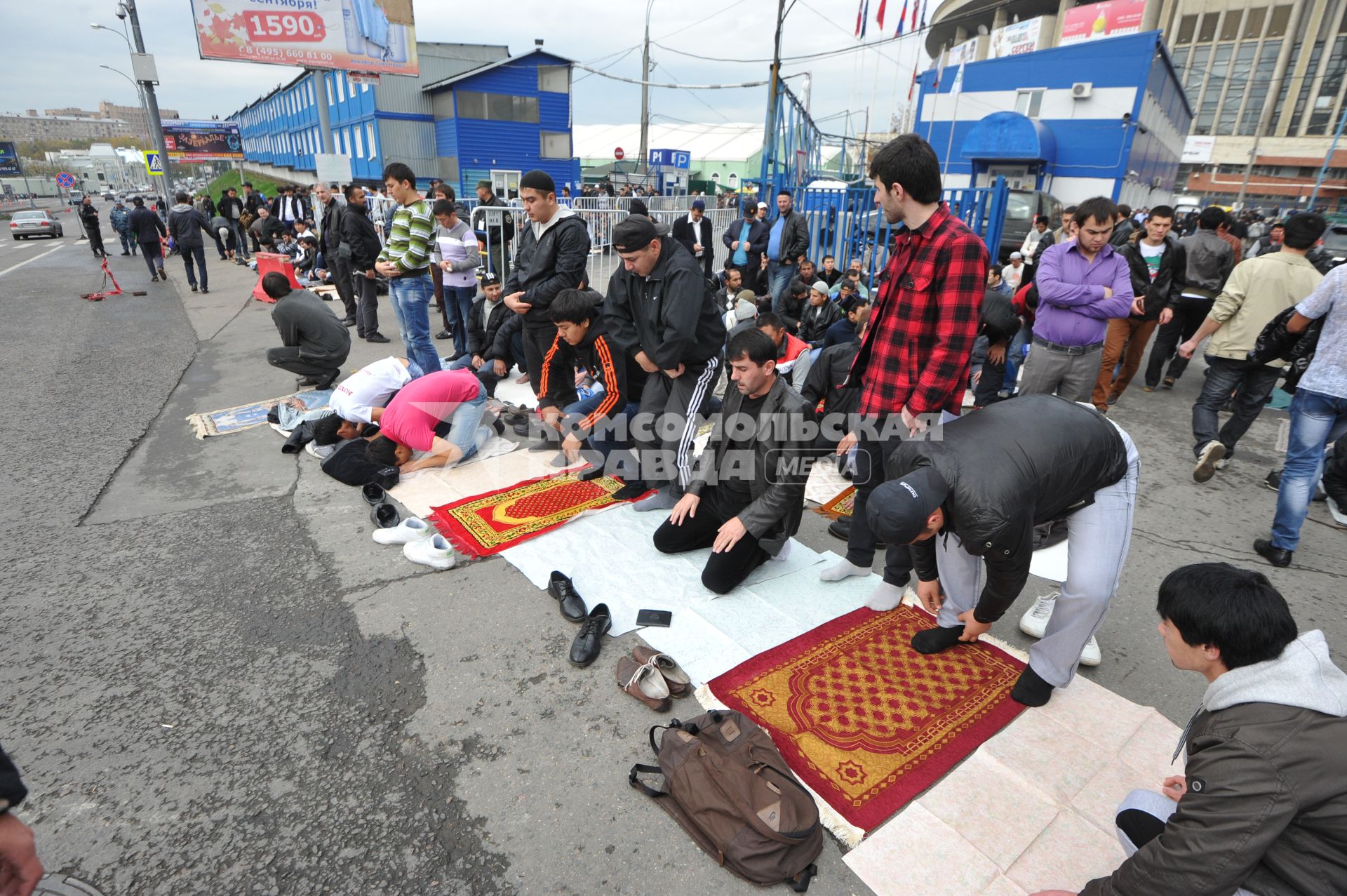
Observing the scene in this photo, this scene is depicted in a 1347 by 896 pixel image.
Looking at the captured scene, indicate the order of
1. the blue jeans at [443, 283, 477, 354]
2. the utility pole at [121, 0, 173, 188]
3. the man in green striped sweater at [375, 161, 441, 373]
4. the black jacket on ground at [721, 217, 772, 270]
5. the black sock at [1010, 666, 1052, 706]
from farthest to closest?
the utility pole at [121, 0, 173, 188], the black jacket on ground at [721, 217, 772, 270], the blue jeans at [443, 283, 477, 354], the man in green striped sweater at [375, 161, 441, 373], the black sock at [1010, 666, 1052, 706]

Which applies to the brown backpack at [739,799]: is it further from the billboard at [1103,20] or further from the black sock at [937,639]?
the billboard at [1103,20]

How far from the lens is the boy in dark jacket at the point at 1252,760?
1354mm

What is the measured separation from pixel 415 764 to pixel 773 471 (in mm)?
2045

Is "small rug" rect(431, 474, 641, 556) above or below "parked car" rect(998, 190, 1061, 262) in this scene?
below

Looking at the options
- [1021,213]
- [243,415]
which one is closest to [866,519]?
[243,415]

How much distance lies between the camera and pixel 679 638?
3.17m

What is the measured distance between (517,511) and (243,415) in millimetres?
3459

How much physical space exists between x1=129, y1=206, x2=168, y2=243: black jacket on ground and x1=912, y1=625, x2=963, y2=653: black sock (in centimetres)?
1640

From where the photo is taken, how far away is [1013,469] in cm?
223

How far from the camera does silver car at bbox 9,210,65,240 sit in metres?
24.4

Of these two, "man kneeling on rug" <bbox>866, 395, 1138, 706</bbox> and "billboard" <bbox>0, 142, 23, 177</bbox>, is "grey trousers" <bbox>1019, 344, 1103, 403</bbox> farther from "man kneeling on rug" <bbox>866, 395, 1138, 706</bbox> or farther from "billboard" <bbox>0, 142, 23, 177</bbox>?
"billboard" <bbox>0, 142, 23, 177</bbox>

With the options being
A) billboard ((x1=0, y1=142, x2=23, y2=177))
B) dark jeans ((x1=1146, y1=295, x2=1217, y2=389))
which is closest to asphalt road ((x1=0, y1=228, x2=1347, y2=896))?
dark jeans ((x1=1146, y1=295, x2=1217, y2=389))

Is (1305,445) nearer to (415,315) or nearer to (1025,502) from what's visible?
(1025,502)

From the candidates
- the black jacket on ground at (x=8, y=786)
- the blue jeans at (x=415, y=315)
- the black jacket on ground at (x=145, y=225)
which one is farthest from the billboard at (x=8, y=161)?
the black jacket on ground at (x=8, y=786)
